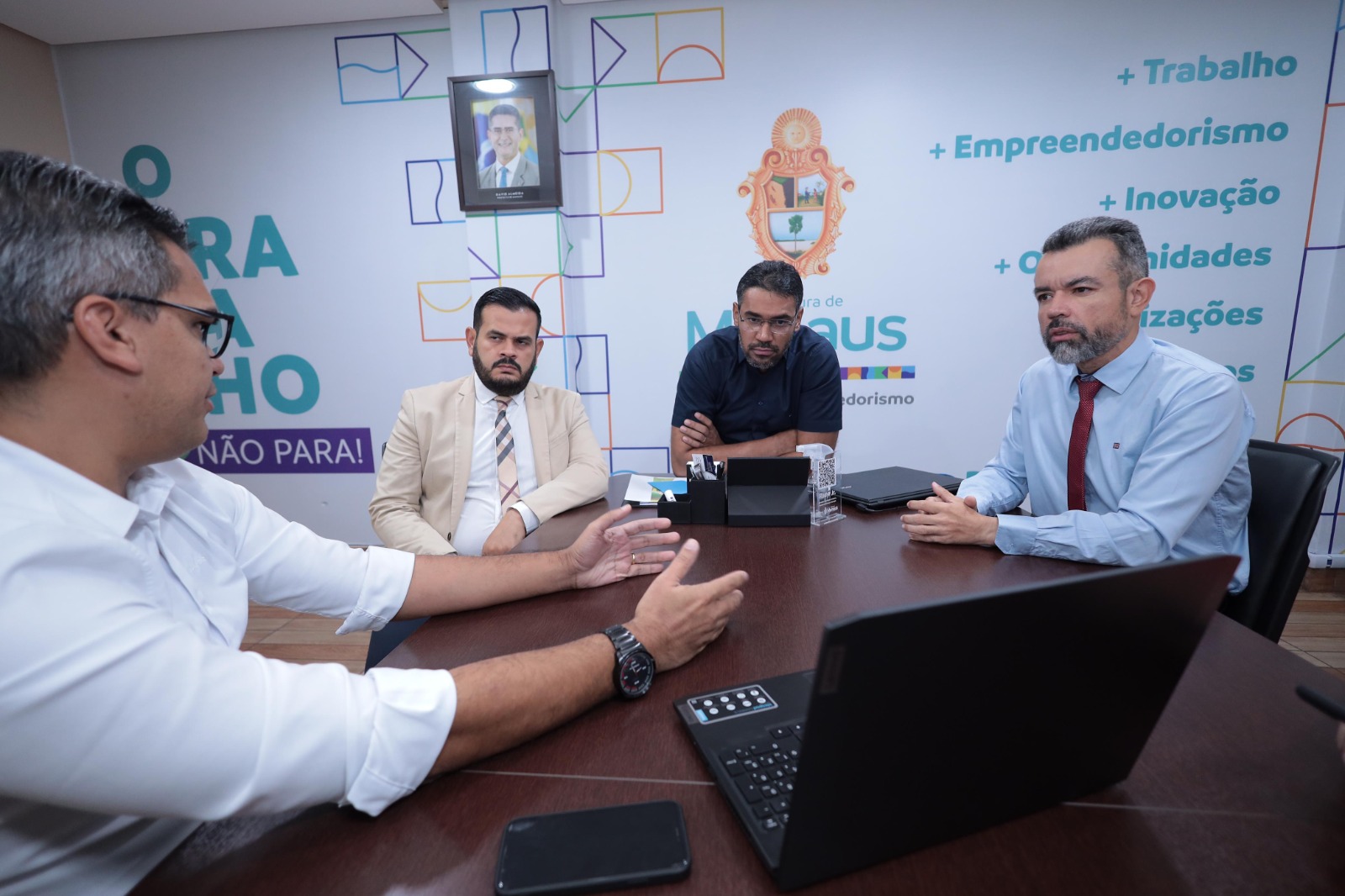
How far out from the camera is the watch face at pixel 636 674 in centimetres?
86

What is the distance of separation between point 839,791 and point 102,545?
0.77 meters

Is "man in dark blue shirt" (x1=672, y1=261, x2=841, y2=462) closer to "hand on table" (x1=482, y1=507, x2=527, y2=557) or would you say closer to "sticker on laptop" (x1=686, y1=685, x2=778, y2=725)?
"hand on table" (x1=482, y1=507, x2=527, y2=557)

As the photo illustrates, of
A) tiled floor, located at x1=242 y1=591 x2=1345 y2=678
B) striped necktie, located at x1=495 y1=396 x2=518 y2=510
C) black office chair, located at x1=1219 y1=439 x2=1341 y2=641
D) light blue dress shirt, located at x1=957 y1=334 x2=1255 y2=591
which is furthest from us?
tiled floor, located at x1=242 y1=591 x2=1345 y2=678

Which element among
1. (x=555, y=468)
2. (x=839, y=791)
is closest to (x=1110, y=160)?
(x=555, y=468)

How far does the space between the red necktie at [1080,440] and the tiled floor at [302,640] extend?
8.60ft

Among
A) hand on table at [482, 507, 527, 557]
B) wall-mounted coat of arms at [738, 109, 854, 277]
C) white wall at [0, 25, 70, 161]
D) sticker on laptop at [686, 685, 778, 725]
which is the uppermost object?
white wall at [0, 25, 70, 161]

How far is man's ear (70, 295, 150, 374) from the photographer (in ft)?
2.28

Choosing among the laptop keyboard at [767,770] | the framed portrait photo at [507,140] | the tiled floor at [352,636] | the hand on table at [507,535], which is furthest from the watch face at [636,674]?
the framed portrait photo at [507,140]

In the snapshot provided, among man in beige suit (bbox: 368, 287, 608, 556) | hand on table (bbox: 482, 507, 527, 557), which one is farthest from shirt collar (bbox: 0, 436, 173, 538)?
man in beige suit (bbox: 368, 287, 608, 556)

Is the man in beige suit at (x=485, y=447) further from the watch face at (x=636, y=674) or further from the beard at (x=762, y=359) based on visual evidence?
the watch face at (x=636, y=674)

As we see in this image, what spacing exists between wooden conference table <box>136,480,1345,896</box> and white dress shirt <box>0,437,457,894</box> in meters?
0.05

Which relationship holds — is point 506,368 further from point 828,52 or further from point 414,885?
point 828,52

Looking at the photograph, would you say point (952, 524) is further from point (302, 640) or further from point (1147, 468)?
point (302, 640)

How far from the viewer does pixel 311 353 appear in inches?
143
